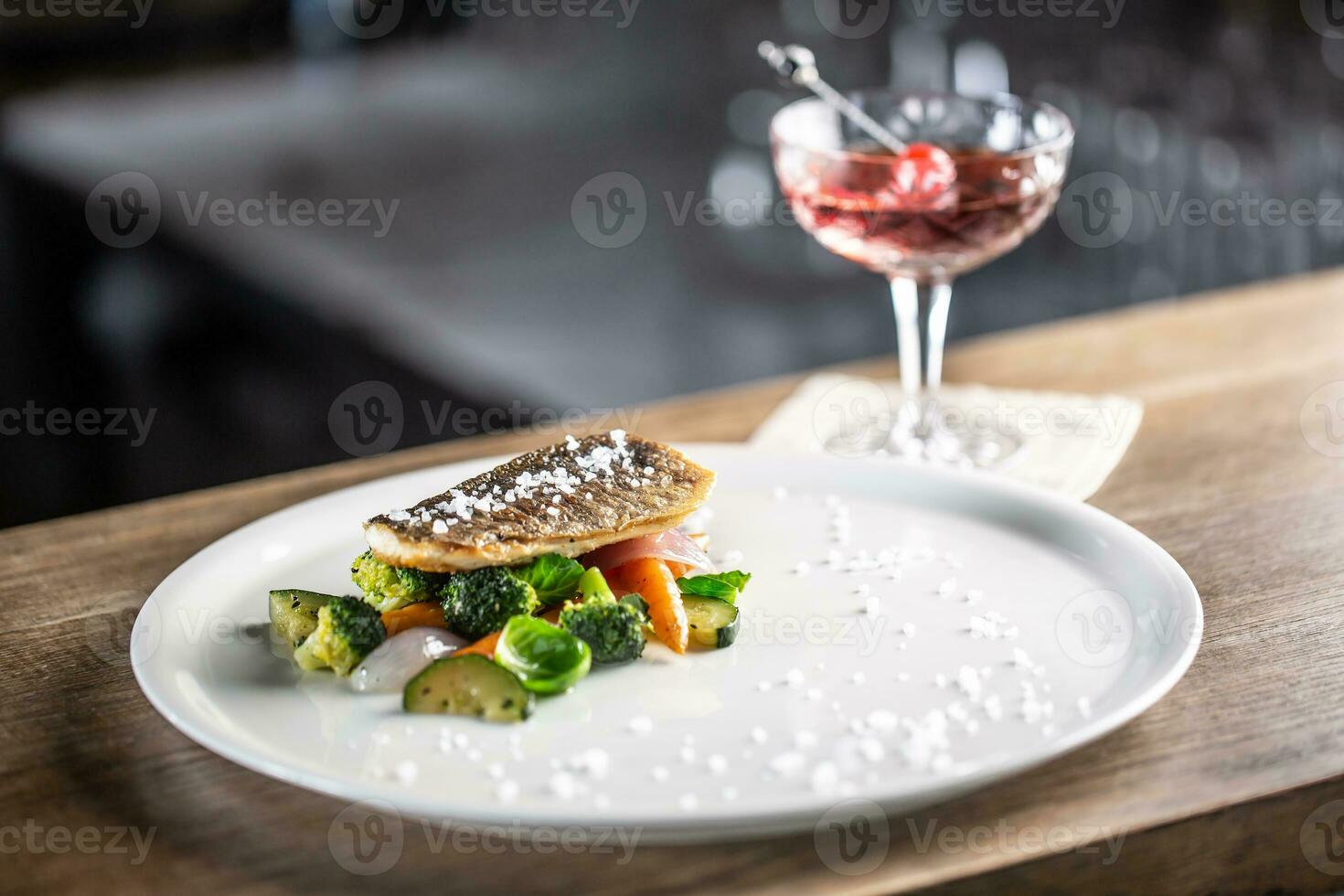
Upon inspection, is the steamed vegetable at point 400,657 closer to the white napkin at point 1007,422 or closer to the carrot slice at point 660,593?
the carrot slice at point 660,593

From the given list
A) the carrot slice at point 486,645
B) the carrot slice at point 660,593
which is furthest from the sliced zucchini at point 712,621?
the carrot slice at point 486,645

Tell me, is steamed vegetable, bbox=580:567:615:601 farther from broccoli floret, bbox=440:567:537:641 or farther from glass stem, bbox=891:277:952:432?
glass stem, bbox=891:277:952:432

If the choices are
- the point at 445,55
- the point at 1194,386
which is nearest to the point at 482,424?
the point at 445,55

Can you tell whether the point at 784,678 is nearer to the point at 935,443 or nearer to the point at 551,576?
the point at 551,576

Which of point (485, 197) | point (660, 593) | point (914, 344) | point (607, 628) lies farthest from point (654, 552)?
point (485, 197)

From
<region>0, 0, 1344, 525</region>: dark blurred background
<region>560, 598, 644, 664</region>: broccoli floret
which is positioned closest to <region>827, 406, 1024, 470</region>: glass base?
<region>560, 598, 644, 664</region>: broccoli floret
